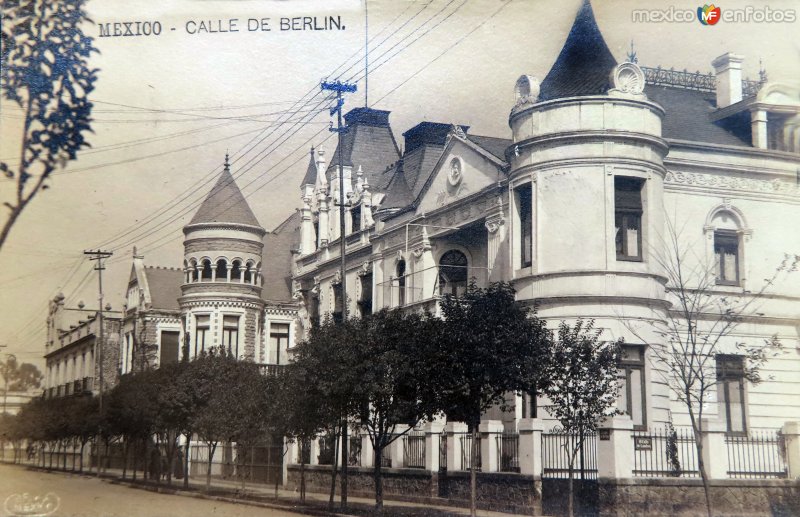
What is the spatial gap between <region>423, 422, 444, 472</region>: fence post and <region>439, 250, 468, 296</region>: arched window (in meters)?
6.71

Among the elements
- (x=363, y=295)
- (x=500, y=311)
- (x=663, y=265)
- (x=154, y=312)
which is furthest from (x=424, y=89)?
(x=154, y=312)

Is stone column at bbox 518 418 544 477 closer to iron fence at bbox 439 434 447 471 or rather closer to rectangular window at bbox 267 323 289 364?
iron fence at bbox 439 434 447 471

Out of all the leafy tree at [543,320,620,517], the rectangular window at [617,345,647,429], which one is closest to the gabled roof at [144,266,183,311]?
the rectangular window at [617,345,647,429]

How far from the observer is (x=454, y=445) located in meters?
28.0

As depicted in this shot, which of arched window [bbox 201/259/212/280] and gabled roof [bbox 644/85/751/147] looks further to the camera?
arched window [bbox 201/259/212/280]

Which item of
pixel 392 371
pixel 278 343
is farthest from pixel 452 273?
pixel 278 343

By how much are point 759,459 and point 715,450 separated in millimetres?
2134

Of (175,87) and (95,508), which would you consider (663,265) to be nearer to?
(175,87)

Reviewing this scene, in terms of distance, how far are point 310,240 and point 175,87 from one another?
26322 millimetres

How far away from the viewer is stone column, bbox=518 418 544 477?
79.8ft

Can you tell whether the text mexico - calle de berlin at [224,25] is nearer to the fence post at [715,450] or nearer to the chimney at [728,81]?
the fence post at [715,450]

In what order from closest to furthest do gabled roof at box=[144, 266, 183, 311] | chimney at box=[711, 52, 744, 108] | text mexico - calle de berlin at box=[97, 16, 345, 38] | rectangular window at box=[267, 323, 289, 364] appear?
1. text mexico - calle de berlin at box=[97, 16, 345, 38]
2. chimney at box=[711, 52, 744, 108]
3. rectangular window at box=[267, 323, 289, 364]
4. gabled roof at box=[144, 266, 183, 311]

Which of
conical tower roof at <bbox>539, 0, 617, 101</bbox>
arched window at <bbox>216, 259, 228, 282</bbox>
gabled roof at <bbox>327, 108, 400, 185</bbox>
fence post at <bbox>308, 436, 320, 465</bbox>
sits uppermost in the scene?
gabled roof at <bbox>327, 108, 400, 185</bbox>

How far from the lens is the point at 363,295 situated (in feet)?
135
